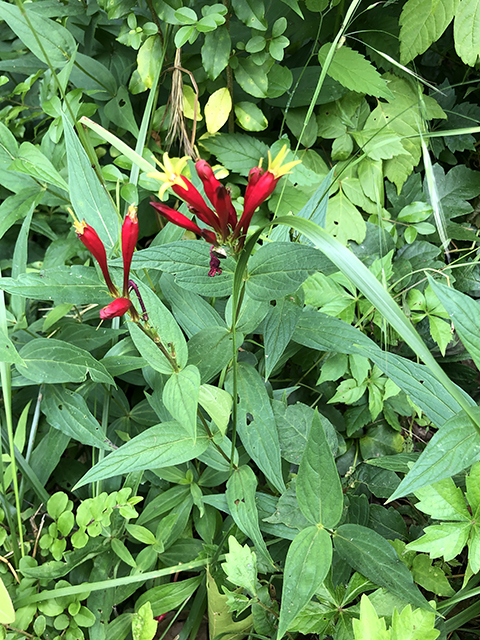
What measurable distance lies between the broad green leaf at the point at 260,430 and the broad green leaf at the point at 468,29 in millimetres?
789

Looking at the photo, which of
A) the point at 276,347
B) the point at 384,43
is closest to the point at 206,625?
the point at 276,347

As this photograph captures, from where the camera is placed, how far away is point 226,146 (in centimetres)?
111

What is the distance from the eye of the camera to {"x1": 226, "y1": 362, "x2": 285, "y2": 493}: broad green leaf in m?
0.72

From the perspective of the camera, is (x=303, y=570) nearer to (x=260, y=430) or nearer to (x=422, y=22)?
(x=260, y=430)

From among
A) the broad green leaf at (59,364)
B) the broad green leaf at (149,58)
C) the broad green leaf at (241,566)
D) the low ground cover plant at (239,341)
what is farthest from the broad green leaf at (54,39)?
the broad green leaf at (241,566)

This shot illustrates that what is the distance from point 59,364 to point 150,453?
0.90 feet

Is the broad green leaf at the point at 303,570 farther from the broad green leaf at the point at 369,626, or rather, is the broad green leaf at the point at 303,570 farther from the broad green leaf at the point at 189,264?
the broad green leaf at the point at 189,264

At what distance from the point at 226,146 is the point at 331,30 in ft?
1.30

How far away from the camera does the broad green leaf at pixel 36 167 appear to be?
890 mm

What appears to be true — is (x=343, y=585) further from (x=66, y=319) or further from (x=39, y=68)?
(x=39, y=68)

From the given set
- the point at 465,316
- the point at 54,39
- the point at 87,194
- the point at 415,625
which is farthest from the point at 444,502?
Result: the point at 54,39

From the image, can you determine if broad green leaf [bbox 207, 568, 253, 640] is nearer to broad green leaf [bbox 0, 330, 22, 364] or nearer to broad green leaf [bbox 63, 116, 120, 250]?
broad green leaf [bbox 0, 330, 22, 364]

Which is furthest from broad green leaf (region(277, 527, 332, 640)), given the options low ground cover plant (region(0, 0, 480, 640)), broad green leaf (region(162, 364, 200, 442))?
broad green leaf (region(162, 364, 200, 442))

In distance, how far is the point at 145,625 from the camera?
0.73 metres
